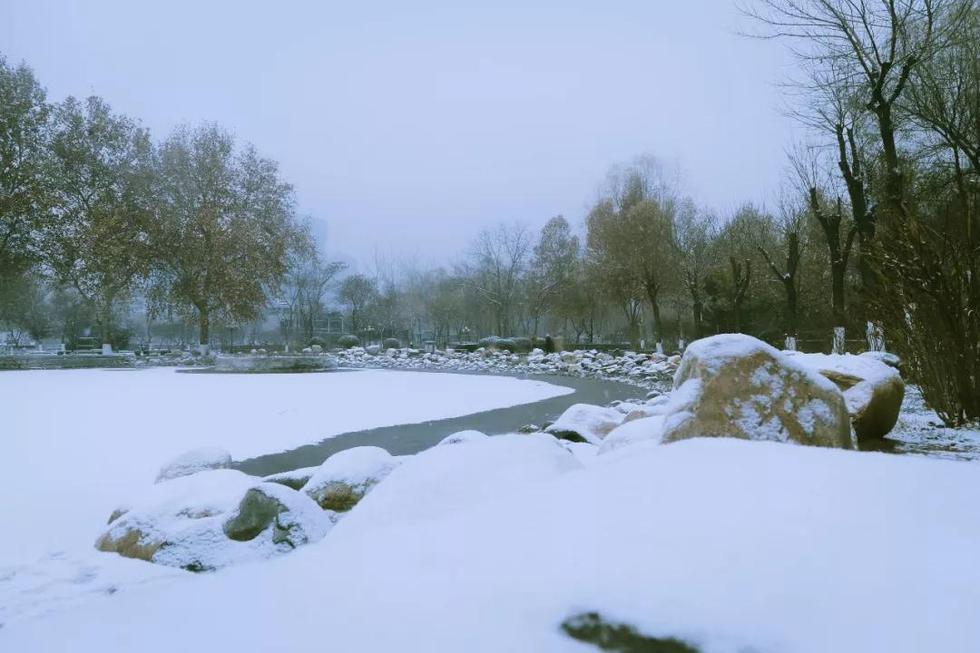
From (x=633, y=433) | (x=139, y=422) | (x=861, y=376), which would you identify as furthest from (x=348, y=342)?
(x=633, y=433)

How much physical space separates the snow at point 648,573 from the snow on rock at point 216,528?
159 centimetres

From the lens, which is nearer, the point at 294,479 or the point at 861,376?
the point at 294,479

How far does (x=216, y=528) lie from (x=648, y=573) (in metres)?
3.21

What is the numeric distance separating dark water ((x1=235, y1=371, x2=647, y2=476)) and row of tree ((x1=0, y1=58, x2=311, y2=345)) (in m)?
16.0

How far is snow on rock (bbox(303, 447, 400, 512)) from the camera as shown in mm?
4535

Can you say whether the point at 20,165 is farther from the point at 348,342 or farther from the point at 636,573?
the point at 636,573

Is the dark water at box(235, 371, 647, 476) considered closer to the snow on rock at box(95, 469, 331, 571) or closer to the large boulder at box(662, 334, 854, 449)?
the snow on rock at box(95, 469, 331, 571)

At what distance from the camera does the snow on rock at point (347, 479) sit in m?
4.54

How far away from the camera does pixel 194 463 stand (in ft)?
17.9

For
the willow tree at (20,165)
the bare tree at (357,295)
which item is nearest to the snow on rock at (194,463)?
the willow tree at (20,165)

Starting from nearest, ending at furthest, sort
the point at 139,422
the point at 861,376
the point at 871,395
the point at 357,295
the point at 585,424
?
the point at 871,395, the point at 861,376, the point at 585,424, the point at 139,422, the point at 357,295

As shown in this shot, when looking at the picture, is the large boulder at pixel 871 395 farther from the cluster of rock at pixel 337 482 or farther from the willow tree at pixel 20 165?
the willow tree at pixel 20 165

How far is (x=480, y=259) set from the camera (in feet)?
170

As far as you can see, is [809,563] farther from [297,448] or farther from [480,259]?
[480,259]
